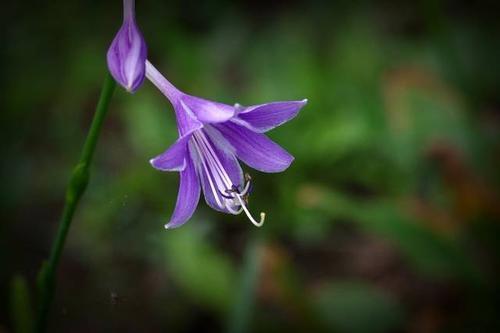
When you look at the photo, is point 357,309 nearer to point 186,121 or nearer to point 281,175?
point 281,175

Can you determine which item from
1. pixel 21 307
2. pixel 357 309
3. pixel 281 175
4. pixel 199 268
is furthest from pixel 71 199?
pixel 281 175

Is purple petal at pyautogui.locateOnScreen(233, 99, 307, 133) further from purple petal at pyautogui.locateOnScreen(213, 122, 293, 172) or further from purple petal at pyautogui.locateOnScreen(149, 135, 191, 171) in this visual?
purple petal at pyautogui.locateOnScreen(149, 135, 191, 171)

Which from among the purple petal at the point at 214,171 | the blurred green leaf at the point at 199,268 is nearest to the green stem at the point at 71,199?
the purple petal at the point at 214,171

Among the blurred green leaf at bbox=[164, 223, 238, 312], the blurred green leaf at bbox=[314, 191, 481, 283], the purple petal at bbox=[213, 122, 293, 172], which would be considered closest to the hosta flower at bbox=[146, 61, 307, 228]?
the purple petal at bbox=[213, 122, 293, 172]

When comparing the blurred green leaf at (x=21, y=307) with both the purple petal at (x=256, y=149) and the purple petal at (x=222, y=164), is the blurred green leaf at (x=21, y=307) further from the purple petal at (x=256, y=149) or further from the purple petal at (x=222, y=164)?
the purple petal at (x=256, y=149)

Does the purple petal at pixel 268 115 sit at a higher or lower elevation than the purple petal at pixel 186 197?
higher

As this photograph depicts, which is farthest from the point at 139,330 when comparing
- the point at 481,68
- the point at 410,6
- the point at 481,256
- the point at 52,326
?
the point at 410,6
